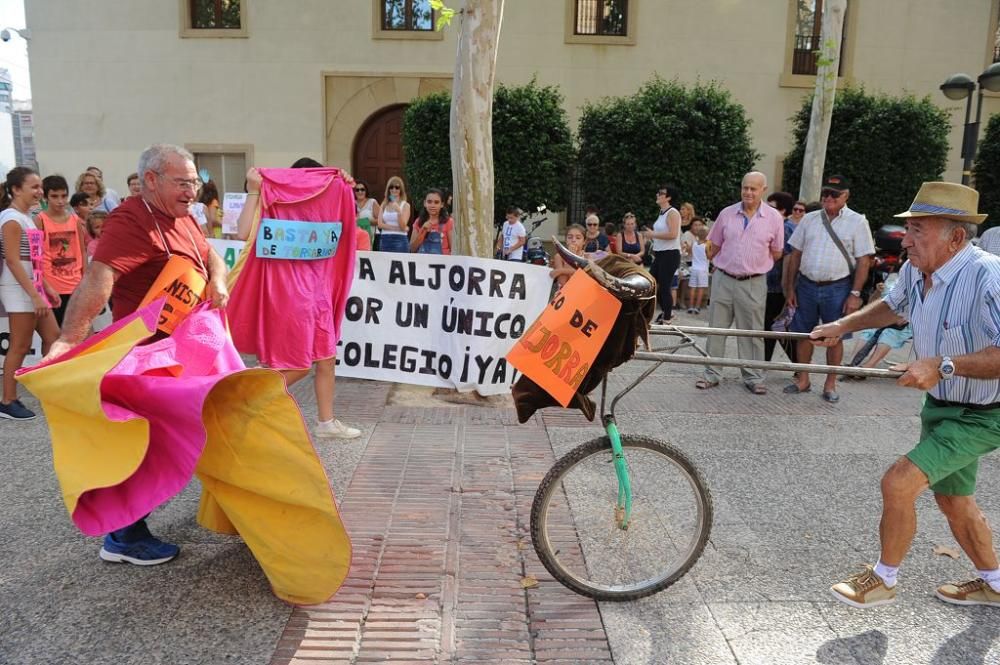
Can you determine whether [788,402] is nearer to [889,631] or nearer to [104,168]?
[889,631]

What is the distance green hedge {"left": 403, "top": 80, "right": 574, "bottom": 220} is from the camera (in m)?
14.7

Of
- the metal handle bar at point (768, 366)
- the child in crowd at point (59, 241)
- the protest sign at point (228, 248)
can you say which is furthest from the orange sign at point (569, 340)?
the protest sign at point (228, 248)

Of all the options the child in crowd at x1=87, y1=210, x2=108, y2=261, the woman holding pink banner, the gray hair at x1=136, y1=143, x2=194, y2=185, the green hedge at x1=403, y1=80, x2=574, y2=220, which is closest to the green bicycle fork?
the gray hair at x1=136, y1=143, x2=194, y2=185

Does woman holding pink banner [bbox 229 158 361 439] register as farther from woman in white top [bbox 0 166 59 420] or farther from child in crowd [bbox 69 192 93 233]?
child in crowd [bbox 69 192 93 233]

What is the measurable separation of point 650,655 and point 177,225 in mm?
2914

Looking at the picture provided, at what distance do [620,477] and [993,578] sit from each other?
1.72 m

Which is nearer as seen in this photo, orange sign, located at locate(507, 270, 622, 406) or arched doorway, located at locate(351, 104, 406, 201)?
orange sign, located at locate(507, 270, 622, 406)

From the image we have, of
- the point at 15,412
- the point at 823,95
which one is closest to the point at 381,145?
the point at 823,95

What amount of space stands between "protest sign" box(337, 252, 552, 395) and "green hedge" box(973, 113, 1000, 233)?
597 inches

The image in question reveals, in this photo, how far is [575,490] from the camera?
11.3 feet

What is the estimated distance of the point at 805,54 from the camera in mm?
18453

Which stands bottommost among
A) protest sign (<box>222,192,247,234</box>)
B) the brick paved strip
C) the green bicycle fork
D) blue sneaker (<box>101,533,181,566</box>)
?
the brick paved strip

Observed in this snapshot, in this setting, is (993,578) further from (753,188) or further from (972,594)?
(753,188)

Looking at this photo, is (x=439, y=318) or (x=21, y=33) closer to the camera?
(x=439, y=318)
